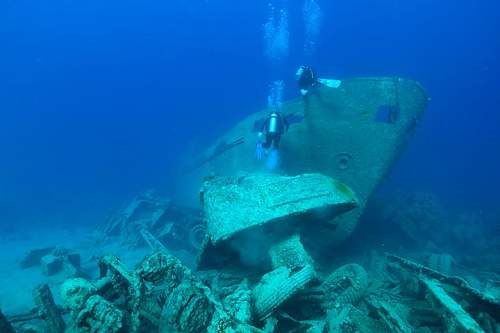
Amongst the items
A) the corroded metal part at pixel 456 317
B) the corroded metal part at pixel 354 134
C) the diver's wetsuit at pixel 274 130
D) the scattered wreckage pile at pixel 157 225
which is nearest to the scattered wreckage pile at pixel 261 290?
the corroded metal part at pixel 456 317

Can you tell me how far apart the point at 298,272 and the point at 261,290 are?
415mm

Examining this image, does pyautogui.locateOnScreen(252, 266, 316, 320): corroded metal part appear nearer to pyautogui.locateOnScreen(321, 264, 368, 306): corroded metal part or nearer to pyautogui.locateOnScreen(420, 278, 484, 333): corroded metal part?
pyautogui.locateOnScreen(321, 264, 368, 306): corroded metal part

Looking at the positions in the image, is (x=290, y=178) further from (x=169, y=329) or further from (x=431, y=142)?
(x=431, y=142)

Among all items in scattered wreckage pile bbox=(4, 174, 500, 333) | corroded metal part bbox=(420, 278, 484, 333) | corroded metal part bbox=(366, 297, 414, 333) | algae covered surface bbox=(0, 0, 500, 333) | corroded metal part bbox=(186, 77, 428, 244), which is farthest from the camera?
corroded metal part bbox=(186, 77, 428, 244)

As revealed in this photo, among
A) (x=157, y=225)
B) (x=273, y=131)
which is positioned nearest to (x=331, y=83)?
(x=273, y=131)

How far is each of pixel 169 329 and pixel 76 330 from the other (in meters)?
0.78

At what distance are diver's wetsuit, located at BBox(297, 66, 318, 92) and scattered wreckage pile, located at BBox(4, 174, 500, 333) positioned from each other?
10.1 ft

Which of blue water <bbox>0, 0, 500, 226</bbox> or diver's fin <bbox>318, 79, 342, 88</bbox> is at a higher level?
blue water <bbox>0, 0, 500, 226</bbox>

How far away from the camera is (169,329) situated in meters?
2.87

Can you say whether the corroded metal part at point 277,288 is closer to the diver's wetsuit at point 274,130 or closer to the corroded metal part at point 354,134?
the corroded metal part at point 354,134

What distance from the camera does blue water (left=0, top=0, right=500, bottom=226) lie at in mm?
42062

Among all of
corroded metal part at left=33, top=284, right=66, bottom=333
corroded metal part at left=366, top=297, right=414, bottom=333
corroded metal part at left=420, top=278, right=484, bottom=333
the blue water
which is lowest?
corroded metal part at left=420, top=278, right=484, bottom=333

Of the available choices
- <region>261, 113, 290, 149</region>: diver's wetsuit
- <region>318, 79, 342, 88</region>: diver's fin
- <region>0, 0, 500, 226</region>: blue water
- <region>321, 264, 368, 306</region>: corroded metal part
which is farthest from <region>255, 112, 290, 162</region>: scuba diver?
<region>0, 0, 500, 226</region>: blue water

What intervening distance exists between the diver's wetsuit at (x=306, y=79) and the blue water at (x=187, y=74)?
23.3 meters
